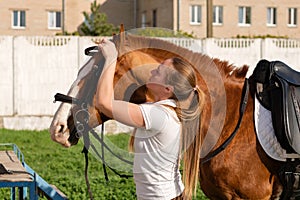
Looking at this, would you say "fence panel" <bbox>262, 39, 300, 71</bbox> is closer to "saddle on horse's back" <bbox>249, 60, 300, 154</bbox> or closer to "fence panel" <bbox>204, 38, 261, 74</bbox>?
"fence panel" <bbox>204, 38, 261, 74</bbox>

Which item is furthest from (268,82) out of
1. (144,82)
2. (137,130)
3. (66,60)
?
(66,60)

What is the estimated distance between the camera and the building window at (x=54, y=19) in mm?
33531

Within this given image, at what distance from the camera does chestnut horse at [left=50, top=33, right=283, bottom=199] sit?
13.4 feet

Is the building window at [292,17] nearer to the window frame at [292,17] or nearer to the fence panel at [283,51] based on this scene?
the window frame at [292,17]

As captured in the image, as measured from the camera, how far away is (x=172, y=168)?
3.68 metres

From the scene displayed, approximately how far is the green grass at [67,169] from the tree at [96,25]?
1577 centimetres

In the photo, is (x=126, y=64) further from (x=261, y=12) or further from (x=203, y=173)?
(x=261, y=12)

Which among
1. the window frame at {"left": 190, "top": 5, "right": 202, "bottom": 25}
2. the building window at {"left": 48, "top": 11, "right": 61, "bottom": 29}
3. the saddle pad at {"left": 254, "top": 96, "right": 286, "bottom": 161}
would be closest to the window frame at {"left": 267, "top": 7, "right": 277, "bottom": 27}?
the window frame at {"left": 190, "top": 5, "right": 202, "bottom": 25}

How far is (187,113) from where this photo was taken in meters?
3.64

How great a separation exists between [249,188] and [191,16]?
87.2 feet

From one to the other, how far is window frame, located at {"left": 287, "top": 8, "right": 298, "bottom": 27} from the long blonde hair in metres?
28.7

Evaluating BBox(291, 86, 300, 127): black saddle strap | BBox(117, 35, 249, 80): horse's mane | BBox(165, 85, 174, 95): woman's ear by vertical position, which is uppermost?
BBox(117, 35, 249, 80): horse's mane

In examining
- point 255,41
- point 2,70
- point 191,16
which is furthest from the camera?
point 191,16

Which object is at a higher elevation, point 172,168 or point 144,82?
point 144,82
